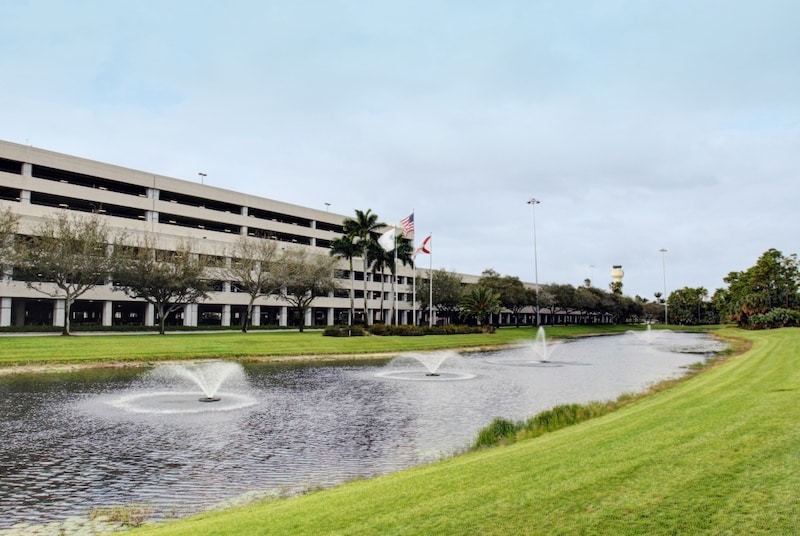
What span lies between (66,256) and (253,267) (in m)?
23.5

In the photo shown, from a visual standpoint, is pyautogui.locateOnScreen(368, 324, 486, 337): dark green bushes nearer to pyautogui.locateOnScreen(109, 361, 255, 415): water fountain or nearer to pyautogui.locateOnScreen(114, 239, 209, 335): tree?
pyautogui.locateOnScreen(114, 239, 209, 335): tree

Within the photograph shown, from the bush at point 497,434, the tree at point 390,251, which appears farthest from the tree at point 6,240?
the bush at point 497,434

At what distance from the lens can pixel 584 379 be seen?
32.5m

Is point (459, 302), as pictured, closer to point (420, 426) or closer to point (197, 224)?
point (197, 224)

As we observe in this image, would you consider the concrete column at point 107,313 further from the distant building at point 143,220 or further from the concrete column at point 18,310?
the concrete column at point 18,310

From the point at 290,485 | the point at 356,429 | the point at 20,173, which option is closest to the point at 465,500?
the point at 290,485

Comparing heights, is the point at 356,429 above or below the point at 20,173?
below

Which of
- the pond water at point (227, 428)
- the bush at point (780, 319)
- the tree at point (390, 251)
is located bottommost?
→ the pond water at point (227, 428)

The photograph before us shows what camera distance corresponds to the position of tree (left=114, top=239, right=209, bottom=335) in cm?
5872

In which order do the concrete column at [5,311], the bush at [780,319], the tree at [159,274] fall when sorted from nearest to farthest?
the tree at [159,274]
the concrete column at [5,311]
the bush at [780,319]

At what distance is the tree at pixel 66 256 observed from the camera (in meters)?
49.7

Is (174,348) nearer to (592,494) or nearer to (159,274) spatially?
(159,274)

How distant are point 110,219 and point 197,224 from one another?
14256 millimetres

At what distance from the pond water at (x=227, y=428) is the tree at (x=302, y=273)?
121 feet
